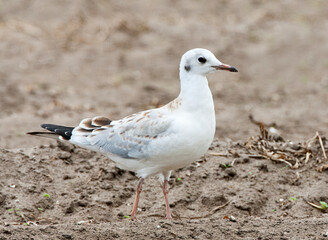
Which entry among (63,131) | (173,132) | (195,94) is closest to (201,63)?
(195,94)

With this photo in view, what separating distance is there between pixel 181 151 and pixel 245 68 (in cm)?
644

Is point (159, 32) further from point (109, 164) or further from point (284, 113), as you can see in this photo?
point (109, 164)

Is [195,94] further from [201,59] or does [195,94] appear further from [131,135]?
[131,135]

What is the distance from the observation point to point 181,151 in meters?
5.26

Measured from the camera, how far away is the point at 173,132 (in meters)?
5.28

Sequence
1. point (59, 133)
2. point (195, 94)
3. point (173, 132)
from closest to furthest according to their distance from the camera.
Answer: point (173, 132) → point (195, 94) → point (59, 133)

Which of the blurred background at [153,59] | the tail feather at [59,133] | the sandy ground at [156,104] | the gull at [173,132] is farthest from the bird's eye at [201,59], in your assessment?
the blurred background at [153,59]

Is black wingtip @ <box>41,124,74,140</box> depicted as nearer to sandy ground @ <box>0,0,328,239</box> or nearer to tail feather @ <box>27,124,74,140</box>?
tail feather @ <box>27,124,74,140</box>

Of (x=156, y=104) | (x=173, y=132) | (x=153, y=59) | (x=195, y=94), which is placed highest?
(x=153, y=59)

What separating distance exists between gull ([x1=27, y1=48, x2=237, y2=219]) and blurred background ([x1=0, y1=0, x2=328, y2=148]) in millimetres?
2575

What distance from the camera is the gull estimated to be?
208 inches

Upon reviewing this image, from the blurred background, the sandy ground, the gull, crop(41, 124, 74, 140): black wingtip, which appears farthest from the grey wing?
the blurred background

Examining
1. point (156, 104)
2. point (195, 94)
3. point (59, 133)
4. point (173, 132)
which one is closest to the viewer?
point (173, 132)

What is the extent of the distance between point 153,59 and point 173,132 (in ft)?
21.3
